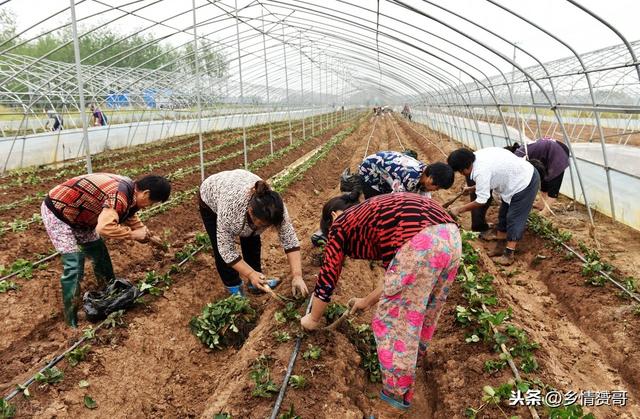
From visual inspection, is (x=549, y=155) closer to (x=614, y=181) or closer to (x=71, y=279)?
(x=614, y=181)

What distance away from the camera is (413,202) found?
2.83 m

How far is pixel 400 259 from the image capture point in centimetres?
273

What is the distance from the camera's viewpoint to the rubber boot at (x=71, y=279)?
418 cm

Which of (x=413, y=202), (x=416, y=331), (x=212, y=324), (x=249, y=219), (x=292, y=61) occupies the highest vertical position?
(x=292, y=61)

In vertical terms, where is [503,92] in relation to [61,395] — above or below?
above

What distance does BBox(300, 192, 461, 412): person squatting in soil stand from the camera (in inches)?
107

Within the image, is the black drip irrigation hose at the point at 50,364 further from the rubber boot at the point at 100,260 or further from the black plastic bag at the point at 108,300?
the rubber boot at the point at 100,260

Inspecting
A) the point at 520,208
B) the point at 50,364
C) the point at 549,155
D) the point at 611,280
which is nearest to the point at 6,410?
the point at 50,364

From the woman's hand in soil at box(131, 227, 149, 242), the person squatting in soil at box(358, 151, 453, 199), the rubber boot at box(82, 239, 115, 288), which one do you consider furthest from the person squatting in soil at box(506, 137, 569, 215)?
the rubber boot at box(82, 239, 115, 288)

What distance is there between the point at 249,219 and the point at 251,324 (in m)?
1.55

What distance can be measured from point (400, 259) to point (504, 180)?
3850 mm

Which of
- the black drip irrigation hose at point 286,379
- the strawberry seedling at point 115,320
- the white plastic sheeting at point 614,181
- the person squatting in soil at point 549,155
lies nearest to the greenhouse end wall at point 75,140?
the person squatting in soil at point 549,155

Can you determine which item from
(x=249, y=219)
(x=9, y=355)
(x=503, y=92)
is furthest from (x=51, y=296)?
(x=503, y=92)

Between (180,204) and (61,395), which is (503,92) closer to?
(180,204)
